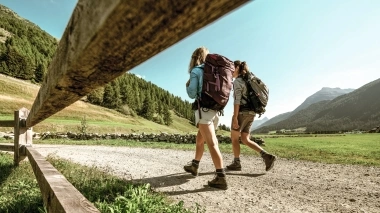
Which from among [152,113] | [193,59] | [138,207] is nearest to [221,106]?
[193,59]

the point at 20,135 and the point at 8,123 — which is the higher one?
the point at 8,123

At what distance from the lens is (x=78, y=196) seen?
1.46m

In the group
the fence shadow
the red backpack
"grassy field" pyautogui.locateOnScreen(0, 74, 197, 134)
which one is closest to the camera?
the red backpack

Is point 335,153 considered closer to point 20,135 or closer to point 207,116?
point 207,116

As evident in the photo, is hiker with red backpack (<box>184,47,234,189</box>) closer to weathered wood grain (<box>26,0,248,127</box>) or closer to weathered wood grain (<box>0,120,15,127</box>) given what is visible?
weathered wood grain (<box>26,0,248,127</box>)

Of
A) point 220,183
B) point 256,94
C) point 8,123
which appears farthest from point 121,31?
point 8,123

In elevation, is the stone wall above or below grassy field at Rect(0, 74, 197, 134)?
below

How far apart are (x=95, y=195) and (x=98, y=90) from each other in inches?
3389

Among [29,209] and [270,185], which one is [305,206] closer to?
[270,185]

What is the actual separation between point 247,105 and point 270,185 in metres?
1.93

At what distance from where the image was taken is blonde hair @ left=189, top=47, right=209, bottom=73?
4.71 metres

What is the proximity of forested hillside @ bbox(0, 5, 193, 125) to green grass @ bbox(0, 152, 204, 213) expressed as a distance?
66.0 m

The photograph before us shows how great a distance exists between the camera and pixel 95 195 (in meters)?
3.46

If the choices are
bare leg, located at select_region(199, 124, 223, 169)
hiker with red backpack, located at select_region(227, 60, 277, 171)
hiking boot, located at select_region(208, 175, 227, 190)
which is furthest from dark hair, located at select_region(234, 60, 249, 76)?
hiking boot, located at select_region(208, 175, 227, 190)
